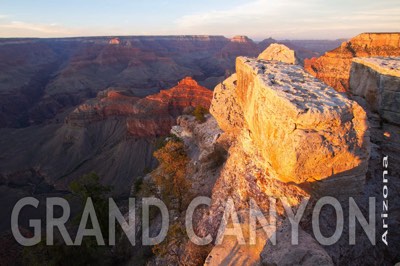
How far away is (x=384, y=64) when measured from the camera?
12.1m

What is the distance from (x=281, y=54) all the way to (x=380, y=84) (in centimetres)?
637

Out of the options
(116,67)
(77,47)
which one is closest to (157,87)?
(116,67)

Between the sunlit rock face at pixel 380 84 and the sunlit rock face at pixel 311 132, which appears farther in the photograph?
the sunlit rock face at pixel 380 84

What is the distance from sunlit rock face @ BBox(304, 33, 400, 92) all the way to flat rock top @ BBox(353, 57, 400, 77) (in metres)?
36.3

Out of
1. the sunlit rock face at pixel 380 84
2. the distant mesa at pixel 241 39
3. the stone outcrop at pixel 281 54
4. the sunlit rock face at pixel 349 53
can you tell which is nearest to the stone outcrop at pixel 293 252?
the sunlit rock face at pixel 380 84

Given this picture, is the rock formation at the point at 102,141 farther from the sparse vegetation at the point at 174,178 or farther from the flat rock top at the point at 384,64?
the flat rock top at the point at 384,64

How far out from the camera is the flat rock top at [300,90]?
8.09m

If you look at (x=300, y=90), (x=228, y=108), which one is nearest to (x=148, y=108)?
(x=228, y=108)

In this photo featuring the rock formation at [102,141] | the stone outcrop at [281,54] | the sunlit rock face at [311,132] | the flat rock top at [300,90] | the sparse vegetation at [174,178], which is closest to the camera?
the sunlit rock face at [311,132]

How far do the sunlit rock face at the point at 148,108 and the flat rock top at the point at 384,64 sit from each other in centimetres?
3727

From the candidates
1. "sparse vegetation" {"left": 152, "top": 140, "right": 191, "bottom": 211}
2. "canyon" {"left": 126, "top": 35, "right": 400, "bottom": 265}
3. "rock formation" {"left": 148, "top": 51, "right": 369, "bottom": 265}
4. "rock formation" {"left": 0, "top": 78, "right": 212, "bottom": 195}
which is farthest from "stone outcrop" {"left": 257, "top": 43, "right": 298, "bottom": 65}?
"rock formation" {"left": 0, "top": 78, "right": 212, "bottom": 195}

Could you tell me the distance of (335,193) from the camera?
887cm

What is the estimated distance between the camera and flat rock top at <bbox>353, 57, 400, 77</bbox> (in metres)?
11.3

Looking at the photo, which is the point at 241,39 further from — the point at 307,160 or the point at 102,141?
the point at 307,160
